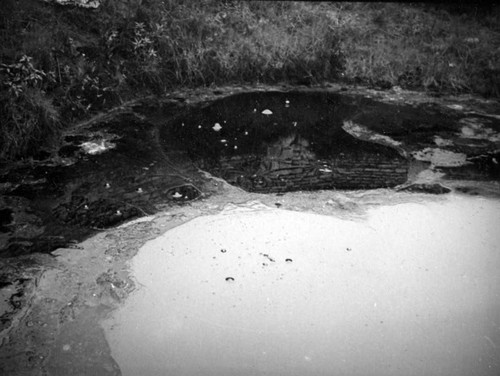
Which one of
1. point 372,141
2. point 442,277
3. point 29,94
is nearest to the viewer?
point 442,277

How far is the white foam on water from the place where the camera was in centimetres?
209

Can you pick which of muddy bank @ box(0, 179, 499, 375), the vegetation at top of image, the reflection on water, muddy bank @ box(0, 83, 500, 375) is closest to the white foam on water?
muddy bank @ box(0, 179, 499, 375)

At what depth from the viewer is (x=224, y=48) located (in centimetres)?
512

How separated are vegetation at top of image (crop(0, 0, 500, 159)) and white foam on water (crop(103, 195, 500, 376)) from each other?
2.03m

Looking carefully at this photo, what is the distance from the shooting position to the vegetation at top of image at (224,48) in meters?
4.11

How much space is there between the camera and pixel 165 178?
346cm

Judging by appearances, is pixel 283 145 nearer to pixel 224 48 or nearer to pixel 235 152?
pixel 235 152

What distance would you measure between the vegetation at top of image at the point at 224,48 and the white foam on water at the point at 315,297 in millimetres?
2032

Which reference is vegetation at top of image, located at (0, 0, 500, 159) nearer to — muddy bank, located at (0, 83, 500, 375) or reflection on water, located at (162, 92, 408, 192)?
muddy bank, located at (0, 83, 500, 375)

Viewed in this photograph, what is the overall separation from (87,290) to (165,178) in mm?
1258

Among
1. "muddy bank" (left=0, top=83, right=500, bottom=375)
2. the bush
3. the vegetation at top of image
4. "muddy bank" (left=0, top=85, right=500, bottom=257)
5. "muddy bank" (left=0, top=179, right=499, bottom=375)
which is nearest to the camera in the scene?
"muddy bank" (left=0, top=179, right=499, bottom=375)

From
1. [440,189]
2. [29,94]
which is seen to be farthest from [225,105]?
[440,189]

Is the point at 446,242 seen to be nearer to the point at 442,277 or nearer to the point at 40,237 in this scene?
the point at 442,277

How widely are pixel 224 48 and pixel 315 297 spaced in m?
3.61
